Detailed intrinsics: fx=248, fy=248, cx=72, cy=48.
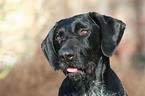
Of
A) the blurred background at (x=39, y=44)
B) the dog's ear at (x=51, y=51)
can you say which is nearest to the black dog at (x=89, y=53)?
the dog's ear at (x=51, y=51)

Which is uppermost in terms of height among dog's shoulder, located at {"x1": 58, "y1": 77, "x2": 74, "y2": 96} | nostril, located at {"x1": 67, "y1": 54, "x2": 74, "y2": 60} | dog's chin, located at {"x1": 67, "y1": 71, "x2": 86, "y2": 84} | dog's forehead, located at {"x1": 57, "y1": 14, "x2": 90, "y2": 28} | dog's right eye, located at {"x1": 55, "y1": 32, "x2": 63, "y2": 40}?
dog's forehead, located at {"x1": 57, "y1": 14, "x2": 90, "y2": 28}

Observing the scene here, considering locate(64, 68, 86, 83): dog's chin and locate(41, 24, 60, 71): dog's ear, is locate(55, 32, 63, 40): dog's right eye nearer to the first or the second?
locate(41, 24, 60, 71): dog's ear

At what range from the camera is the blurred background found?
492 inches

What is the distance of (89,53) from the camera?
3.89m

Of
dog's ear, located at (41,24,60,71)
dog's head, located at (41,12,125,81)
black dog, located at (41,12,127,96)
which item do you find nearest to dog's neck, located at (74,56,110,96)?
black dog, located at (41,12,127,96)

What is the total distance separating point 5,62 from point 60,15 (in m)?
5.63

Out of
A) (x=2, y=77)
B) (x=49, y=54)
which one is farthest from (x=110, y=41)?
(x=2, y=77)

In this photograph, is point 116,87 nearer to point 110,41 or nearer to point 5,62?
point 110,41


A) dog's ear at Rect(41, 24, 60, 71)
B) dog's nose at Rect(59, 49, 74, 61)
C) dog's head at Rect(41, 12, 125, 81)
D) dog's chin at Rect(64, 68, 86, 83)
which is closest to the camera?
dog's nose at Rect(59, 49, 74, 61)

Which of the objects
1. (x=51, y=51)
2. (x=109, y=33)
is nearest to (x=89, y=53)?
(x=109, y=33)

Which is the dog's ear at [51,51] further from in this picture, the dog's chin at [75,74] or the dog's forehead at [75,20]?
the dog's chin at [75,74]

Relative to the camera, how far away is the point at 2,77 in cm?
1290

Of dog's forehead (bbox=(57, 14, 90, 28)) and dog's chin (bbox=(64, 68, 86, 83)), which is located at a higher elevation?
dog's forehead (bbox=(57, 14, 90, 28))

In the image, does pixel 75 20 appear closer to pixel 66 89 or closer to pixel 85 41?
pixel 85 41
